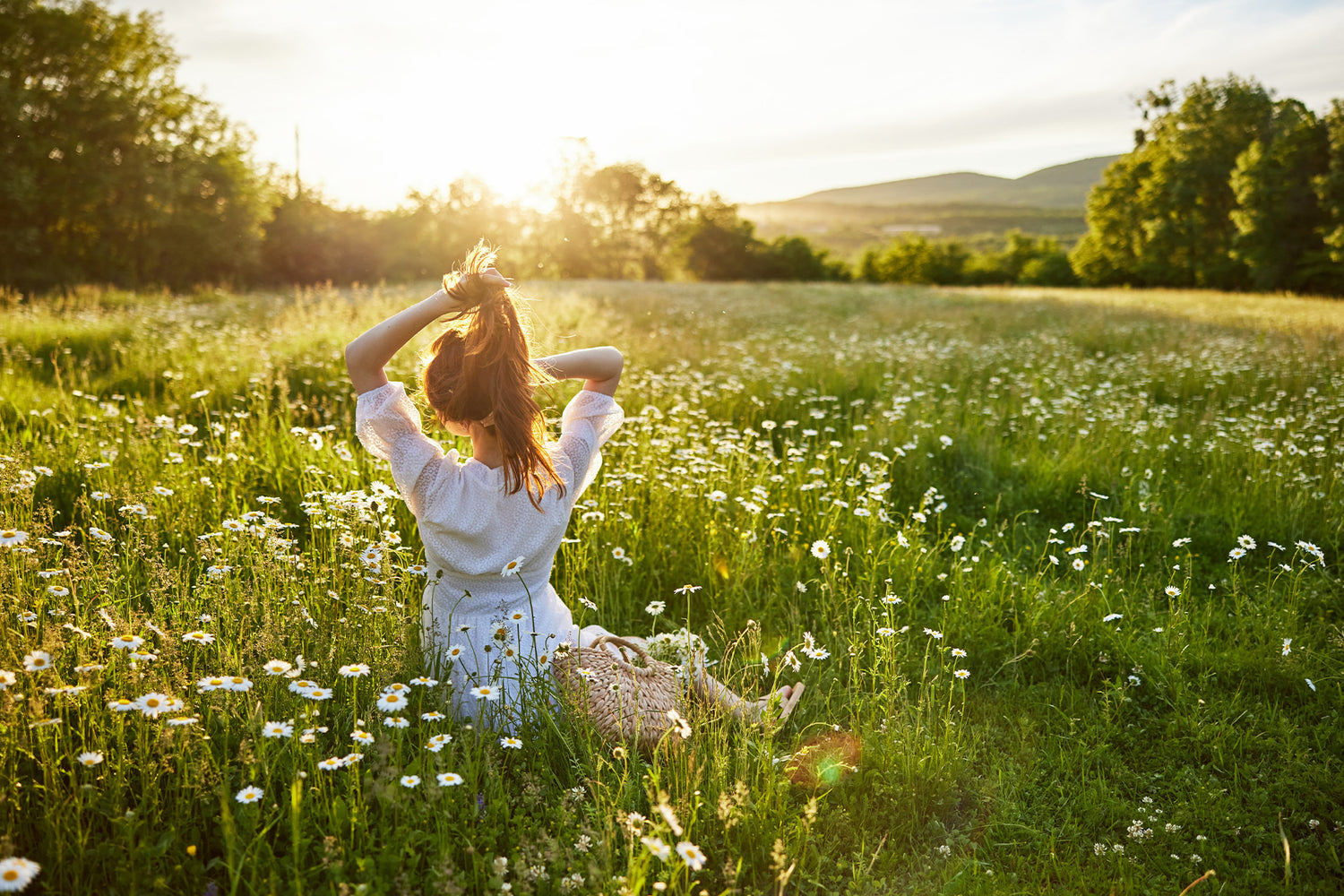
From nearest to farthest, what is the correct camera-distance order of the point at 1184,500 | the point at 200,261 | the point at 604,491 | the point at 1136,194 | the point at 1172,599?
the point at 1172,599, the point at 604,491, the point at 1184,500, the point at 200,261, the point at 1136,194

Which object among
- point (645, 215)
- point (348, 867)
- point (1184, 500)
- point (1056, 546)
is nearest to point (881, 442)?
point (1056, 546)

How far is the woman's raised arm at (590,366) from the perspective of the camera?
3018mm

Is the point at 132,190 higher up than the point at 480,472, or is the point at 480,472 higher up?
the point at 132,190

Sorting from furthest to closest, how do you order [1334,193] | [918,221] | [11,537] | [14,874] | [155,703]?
[918,221]
[1334,193]
[11,537]
[155,703]
[14,874]

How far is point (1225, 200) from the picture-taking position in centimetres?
4681

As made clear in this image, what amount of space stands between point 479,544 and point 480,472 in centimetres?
27

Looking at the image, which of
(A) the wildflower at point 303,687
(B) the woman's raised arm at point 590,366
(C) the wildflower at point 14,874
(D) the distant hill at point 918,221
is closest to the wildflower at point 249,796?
(A) the wildflower at point 303,687

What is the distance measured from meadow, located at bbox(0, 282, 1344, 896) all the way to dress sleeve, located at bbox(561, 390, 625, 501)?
2.45 feet

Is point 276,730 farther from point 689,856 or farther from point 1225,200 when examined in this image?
point 1225,200

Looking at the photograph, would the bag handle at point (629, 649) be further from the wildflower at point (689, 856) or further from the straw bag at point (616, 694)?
the wildflower at point (689, 856)

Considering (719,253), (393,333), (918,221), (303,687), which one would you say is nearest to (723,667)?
(303,687)

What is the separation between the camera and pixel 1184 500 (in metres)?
5.45

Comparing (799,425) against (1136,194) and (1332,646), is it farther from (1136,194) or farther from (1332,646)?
(1136,194)

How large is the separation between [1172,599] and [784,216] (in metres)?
197
